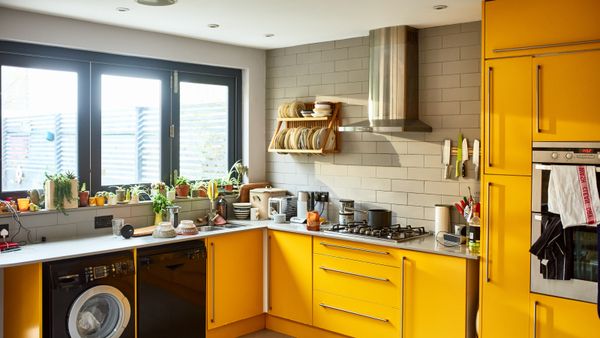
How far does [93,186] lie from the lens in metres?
4.78

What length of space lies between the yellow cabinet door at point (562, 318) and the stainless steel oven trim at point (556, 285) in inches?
1.4

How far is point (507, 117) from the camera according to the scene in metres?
3.77

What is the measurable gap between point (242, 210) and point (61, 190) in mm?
1716

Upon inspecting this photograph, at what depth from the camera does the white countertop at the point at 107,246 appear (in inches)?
147

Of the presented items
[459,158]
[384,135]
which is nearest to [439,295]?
[459,158]

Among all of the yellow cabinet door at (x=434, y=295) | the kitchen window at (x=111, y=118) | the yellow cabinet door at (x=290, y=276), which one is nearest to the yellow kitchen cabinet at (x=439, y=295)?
the yellow cabinet door at (x=434, y=295)

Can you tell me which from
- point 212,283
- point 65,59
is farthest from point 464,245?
point 65,59

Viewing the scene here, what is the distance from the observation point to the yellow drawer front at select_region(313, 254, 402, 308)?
14.3ft

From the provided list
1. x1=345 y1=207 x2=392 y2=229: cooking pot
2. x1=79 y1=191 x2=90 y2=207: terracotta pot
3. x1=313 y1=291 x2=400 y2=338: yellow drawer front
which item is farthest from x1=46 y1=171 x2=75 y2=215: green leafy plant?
x1=345 y1=207 x2=392 y2=229: cooking pot

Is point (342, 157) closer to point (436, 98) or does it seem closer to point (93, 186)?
point (436, 98)

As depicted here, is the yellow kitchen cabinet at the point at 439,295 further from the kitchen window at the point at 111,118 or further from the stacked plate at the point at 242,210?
the kitchen window at the point at 111,118

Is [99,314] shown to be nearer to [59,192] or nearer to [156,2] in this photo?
[59,192]

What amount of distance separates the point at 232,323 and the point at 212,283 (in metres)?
0.48

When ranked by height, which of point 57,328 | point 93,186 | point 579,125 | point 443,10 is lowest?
point 57,328
